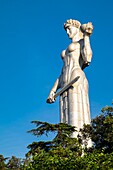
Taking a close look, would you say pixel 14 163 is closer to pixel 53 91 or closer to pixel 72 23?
pixel 53 91

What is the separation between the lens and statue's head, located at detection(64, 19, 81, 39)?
84.6 ft

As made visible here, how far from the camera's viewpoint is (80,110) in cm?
2269

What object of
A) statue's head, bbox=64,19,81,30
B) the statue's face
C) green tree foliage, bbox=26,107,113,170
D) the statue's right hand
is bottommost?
green tree foliage, bbox=26,107,113,170

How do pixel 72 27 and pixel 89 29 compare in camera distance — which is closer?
pixel 89 29

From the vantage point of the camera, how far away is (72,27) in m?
25.8

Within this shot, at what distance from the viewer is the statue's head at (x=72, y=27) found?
25.8m

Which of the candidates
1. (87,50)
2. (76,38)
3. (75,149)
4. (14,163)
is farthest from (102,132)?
(76,38)

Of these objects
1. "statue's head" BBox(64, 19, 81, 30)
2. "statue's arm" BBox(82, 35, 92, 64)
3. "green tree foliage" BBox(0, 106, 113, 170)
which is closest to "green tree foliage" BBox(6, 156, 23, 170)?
"green tree foliage" BBox(0, 106, 113, 170)

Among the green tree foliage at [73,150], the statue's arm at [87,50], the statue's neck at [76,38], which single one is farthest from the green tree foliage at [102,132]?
the statue's neck at [76,38]

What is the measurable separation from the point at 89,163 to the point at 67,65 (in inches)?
503

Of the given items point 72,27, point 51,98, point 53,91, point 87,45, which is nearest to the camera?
point 87,45

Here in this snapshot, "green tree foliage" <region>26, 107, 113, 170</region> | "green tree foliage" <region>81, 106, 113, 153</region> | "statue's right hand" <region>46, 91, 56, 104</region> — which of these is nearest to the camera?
"green tree foliage" <region>26, 107, 113, 170</region>

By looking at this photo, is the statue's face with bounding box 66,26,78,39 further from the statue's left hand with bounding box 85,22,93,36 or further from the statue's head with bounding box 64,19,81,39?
the statue's left hand with bounding box 85,22,93,36

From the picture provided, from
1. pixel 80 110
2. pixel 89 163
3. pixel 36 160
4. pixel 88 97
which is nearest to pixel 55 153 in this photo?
pixel 36 160
